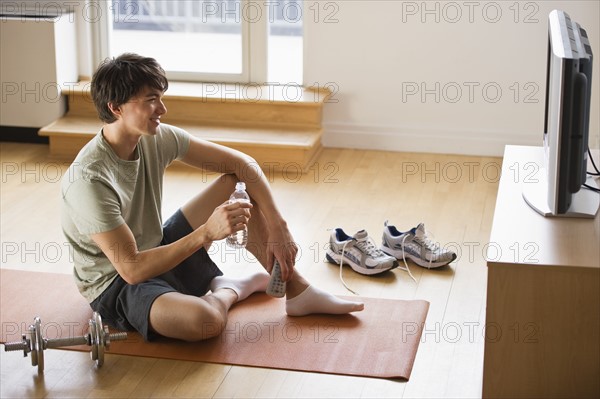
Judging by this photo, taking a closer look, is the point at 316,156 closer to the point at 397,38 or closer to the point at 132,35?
the point at 397,38

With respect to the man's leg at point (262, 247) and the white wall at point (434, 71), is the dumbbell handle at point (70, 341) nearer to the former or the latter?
the man's leg at point (262, 247)

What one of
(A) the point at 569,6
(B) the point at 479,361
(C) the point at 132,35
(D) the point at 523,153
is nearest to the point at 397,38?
(A) the point at 569,6

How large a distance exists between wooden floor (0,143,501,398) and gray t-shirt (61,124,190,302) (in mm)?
→ 256

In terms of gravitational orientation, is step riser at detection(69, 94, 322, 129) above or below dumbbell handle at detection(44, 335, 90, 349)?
above

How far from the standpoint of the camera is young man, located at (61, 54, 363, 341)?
242 centimetres

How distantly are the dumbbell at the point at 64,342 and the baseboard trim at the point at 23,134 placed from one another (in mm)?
2508

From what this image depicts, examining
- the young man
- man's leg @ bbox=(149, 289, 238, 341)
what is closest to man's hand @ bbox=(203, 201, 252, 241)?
the young man

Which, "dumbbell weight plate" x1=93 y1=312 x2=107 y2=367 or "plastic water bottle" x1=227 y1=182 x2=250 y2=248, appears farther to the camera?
"plastic water bottle" x1=227 y1=182 x2=250 y2=248

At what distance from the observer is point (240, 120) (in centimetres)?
461

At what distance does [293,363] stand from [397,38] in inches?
97.2

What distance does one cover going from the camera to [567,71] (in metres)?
1.93

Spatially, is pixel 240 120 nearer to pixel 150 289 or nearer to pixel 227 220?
pixel 150 289

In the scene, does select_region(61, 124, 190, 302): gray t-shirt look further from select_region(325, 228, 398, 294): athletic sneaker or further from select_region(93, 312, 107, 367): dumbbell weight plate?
select_region(325, 228, 398, 294): athletic sneaker

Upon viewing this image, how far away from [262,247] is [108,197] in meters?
0.53
